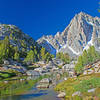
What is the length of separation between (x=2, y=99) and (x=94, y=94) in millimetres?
18924

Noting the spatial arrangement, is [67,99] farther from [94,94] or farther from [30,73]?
[30,73]

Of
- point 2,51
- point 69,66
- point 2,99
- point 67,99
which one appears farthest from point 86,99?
point 69,66

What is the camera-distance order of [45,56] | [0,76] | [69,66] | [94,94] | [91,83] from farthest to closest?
[45,56] → [69,66] → [0,76] → [91,83] → [94,94]

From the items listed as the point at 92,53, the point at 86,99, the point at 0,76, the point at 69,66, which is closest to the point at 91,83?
the point at 86,99

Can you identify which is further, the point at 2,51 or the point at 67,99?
the point at 2,51

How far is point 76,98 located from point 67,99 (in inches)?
132

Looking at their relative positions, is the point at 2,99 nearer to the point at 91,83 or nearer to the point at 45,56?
the point at 91,83

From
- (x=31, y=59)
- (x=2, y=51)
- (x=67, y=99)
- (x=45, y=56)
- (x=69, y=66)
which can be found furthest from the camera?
(x=45, y=56)

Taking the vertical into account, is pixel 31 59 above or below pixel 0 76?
above

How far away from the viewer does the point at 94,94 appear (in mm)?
18828

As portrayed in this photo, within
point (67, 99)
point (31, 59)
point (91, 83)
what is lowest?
point (67, 99)

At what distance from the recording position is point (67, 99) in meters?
22.0

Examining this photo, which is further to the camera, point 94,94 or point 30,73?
point 30,73

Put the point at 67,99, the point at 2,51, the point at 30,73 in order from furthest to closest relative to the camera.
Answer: the point at 2,51
the point at 30,73
the point at 67,99
